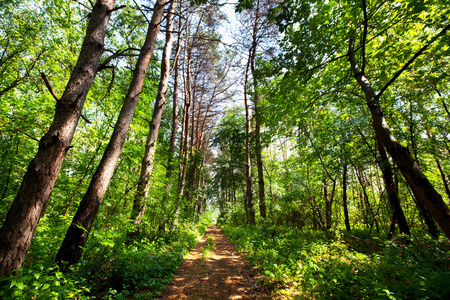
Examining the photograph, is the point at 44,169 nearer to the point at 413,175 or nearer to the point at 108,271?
the point at 108,271

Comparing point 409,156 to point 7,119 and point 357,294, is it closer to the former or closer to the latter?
point 357,294

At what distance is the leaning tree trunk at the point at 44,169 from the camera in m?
2.08

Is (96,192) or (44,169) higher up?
(44,169)

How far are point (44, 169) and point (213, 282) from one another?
13.9 feet

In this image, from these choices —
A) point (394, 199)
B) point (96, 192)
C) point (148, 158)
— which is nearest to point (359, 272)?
point (394, 199)

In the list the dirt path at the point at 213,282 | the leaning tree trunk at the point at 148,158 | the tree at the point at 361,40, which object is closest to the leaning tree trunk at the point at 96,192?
the leaning tree trunk at the point at 148,158

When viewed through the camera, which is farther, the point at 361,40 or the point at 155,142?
the point at 155,142

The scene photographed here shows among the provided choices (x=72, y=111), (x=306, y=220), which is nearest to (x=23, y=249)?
(x=72, y=111)

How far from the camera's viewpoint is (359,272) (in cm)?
342

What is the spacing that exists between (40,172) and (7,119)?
12.6 feet

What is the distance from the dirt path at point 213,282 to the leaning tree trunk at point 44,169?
Result: 2.57 meters

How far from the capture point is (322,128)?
26.8ft

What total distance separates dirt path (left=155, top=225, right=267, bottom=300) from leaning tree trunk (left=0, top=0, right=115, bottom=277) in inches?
Answer: 101

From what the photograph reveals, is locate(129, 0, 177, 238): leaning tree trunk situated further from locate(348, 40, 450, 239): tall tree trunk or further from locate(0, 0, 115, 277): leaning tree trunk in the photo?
locate(348, 40, 450, 239): tall tree trunk
